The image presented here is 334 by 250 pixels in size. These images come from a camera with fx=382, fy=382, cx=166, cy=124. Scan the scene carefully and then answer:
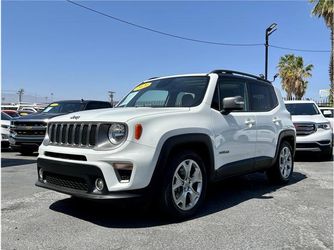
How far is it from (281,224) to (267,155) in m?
1.99

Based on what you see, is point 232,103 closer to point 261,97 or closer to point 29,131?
point 261,97

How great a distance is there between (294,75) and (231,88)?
133ft

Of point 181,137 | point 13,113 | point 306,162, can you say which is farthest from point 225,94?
point 13,113

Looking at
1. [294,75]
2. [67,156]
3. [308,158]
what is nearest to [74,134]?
[67,156]

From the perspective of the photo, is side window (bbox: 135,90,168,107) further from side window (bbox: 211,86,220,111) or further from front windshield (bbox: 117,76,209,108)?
side window (bbox: 211,86,220,111)

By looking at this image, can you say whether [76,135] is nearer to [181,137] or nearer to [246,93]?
[181,137]

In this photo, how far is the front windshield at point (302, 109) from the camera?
11.0m

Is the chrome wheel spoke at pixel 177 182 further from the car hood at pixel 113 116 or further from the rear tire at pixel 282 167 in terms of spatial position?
the rear tire at pixel 282 167

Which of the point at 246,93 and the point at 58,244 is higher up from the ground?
the point at 246,93

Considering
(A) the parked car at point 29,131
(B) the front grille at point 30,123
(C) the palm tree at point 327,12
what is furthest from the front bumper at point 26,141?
(C) the palm tree at point 327,12

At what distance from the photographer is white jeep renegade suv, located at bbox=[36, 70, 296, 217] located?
161 inches

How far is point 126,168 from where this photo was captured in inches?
160

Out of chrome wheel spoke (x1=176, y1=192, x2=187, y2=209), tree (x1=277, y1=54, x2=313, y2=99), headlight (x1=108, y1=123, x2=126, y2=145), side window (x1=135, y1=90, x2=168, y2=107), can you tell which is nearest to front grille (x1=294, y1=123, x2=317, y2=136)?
side window (x1=135, y1=90, x2=168, y2=107)

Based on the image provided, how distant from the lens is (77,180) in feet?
14.2
